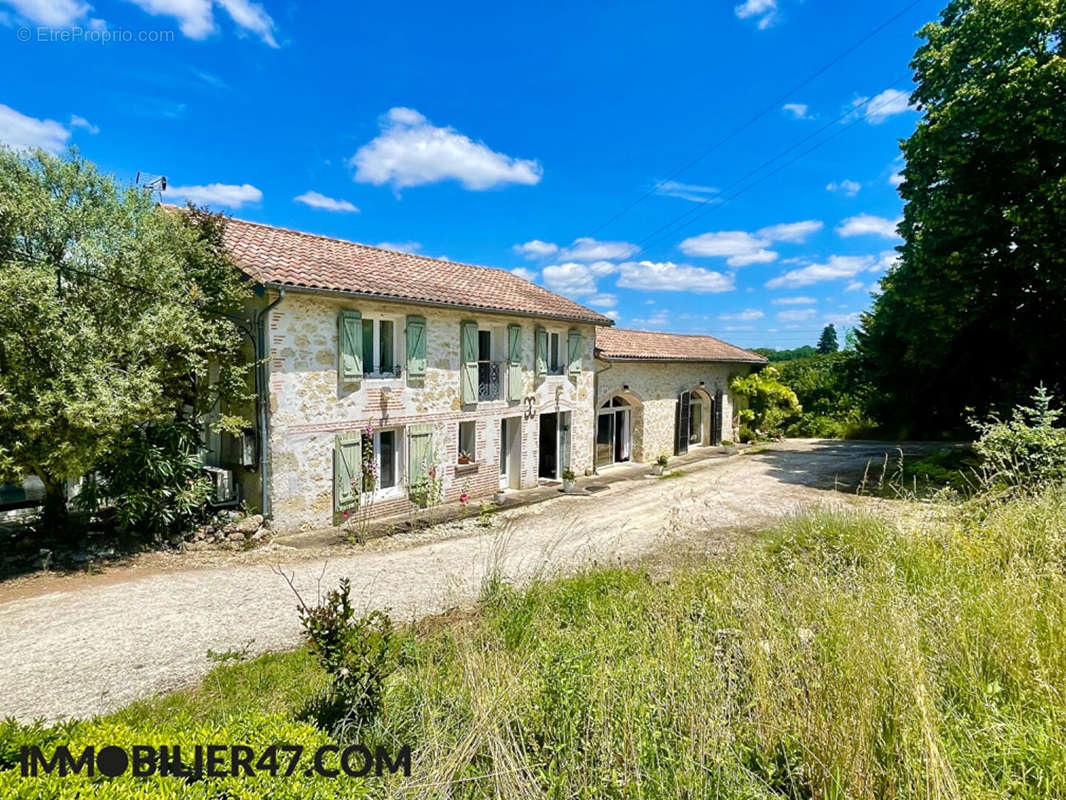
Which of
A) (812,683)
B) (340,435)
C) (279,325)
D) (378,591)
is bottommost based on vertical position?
(378,591)

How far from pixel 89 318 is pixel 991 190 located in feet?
69.9

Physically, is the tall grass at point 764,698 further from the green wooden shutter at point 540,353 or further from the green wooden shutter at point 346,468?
the green wooden shutter at point 540,353

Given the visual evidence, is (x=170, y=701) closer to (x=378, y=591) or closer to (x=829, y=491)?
(x=378, y=591)

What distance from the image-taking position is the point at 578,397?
55.9 feet

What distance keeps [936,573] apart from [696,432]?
19.2 metres

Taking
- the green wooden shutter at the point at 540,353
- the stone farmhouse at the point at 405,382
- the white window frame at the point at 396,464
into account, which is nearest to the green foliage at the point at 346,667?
the stone farmhouse at the point at 405,382

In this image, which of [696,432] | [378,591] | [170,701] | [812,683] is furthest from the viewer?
[696,432]

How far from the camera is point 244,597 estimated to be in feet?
23.8

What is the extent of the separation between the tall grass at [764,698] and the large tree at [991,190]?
12.9m

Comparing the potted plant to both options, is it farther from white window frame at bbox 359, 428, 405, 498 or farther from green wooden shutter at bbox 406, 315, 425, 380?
green wooden shutter at bbox 406, 315, 425, 380

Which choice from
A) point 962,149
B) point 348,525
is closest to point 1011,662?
point 348,525

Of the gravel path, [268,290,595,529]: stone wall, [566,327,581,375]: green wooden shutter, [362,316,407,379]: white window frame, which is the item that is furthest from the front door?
[362,316,407,379]: white window frame

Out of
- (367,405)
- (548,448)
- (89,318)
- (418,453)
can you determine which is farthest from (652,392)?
(89,318)

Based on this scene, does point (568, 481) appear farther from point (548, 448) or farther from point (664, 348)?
point (664, 348)
